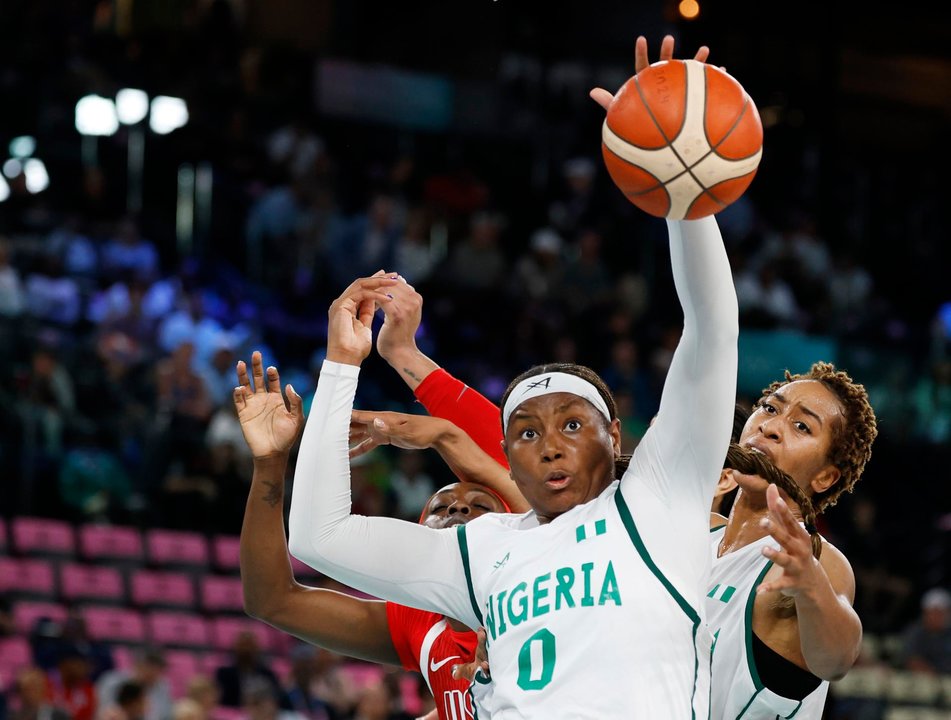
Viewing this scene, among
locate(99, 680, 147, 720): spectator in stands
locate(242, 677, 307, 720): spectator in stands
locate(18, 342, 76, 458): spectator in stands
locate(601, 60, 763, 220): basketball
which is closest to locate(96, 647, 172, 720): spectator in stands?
locate(99, 680, 147, 720): spectator in stands

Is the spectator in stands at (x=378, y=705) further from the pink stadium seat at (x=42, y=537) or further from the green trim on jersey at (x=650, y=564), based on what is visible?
the green trim on jersey at (x=650, y=564)

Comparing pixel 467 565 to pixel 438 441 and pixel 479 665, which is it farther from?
pixel 438 441

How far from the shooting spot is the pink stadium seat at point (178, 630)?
40.0 ft

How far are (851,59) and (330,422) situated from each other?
23912 millimetres

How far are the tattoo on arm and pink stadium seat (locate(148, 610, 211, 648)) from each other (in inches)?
323

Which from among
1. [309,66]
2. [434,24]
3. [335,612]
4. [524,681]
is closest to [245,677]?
[335,612]

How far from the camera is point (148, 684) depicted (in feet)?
36.2

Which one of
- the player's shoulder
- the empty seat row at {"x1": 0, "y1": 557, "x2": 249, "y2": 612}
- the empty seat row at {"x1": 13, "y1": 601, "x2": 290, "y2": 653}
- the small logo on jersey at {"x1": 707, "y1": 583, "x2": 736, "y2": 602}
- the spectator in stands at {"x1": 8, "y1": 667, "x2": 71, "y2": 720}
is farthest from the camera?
the empty seat row at {"x1": 0, "y1": 557, "x2": 249, "y2": 612}

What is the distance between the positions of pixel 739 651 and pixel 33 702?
7.25 meters

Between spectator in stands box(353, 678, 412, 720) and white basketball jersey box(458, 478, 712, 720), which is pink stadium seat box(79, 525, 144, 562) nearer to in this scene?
spectator in stands box(353, 678, 412, 720)

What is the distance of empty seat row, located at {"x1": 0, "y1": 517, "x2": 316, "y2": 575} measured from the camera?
12359mm

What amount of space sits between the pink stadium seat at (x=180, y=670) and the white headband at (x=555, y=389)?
27.1ft

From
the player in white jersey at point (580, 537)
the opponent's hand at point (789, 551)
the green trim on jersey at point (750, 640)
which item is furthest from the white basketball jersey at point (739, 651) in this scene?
the opponent's hand at point (789, 551)

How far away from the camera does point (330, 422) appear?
4211mm
